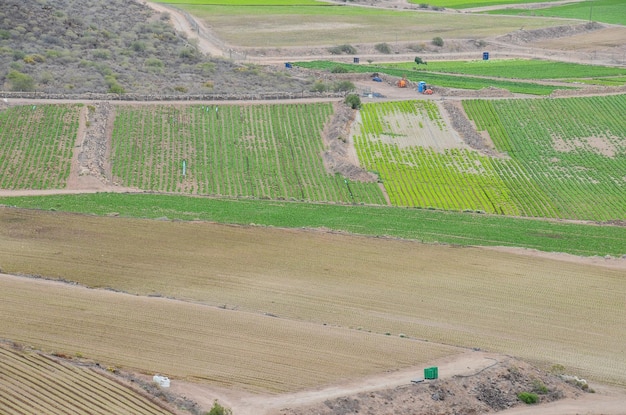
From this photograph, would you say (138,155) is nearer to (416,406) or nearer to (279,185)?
(279,185)

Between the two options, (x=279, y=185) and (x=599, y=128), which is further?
(x=599, y=128)

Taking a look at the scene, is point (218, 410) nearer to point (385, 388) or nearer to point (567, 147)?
point (385, 388)

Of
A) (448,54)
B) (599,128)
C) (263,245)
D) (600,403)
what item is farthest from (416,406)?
(448,54)

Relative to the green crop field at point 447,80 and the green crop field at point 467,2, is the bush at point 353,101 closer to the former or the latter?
the green crop field at point 447,80

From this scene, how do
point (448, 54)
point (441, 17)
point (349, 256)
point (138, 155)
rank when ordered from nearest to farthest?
point (349, 256) < point (138, 155) < point (448, 54) < point (441, 17)

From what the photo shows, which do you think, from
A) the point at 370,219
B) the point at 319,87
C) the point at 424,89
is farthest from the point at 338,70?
the point at 370,219

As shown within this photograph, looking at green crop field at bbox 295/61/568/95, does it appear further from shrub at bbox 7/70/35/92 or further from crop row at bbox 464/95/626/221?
shrub at bbox 7/70/35/92

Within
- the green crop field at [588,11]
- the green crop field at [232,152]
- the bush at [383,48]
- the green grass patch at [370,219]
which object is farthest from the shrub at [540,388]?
the green crop field at [588,11]
